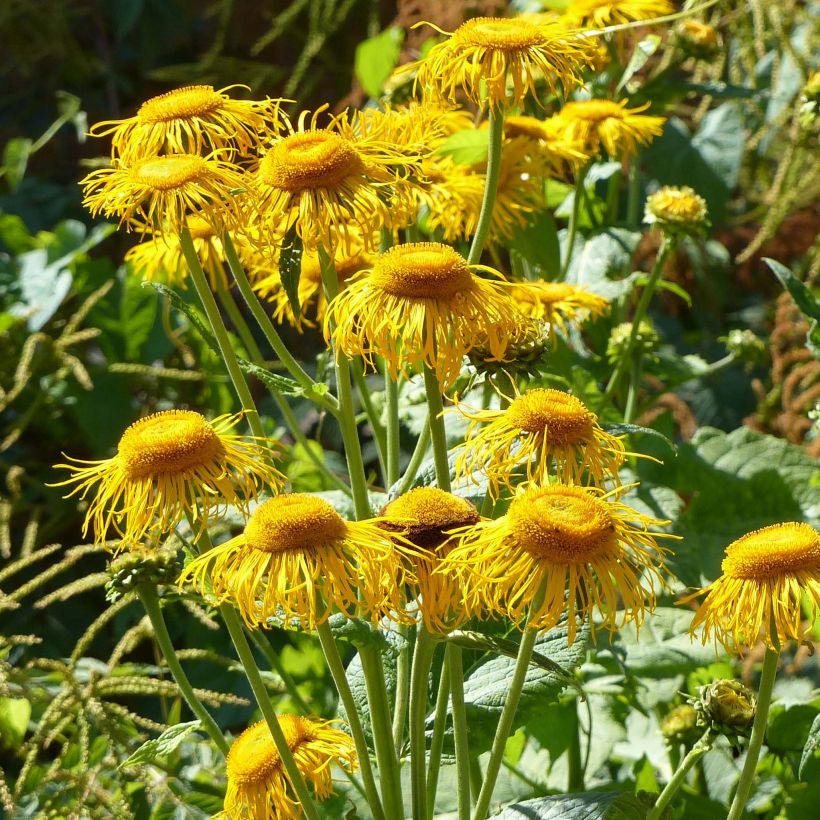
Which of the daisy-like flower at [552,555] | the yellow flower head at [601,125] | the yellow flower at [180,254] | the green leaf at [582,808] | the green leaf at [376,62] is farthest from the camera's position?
the green leaf at [376,62]

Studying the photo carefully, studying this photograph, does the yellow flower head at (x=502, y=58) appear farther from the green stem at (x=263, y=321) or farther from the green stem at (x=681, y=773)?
the green stem at (x=681, y=773)

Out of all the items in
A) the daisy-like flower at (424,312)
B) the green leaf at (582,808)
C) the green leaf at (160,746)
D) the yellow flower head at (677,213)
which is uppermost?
the daisy-like flower at (424,312)

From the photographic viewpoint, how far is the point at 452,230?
0.89 m

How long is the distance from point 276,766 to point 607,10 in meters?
0.74

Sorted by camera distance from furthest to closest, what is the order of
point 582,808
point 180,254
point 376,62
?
1. point 376,62
2. point 180,254
3. point 582,808

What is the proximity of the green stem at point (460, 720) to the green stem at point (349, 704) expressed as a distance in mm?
51

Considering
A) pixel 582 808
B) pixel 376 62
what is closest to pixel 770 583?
pixel 582 808

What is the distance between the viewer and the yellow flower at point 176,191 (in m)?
0.66

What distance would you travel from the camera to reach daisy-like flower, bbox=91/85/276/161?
706mm

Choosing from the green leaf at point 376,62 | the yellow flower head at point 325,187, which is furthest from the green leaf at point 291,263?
the green leaf at point 376,62

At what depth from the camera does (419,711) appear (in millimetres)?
643

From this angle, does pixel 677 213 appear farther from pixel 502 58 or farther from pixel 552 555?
pixel 552 555

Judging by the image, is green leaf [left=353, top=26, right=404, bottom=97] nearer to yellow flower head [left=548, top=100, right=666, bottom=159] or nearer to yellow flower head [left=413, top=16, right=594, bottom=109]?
yellow flower head [left=548, top=100, right=666, bottom=159]

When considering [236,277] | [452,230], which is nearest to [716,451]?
[452,230]
